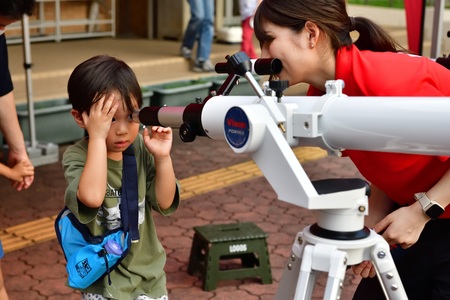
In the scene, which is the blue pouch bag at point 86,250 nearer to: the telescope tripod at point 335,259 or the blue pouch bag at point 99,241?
the blue pouch bag at point 99,241

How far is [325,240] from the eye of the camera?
176cm

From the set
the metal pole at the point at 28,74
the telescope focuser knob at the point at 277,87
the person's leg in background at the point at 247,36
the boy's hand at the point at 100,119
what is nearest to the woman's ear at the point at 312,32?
the telescope focuser knob at the point at 277,87

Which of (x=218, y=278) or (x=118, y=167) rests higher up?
(x=118, y=167)

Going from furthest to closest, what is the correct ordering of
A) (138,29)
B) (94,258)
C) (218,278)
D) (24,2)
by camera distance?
1. (138,29)
2. (218,278)
3. (24,2)
4. (94,258)

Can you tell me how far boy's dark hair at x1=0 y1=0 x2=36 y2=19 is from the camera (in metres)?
3.00

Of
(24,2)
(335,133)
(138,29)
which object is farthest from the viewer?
(138,29)

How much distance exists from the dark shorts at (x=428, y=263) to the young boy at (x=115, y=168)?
84 centimetres

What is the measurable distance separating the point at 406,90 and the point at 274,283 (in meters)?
2.54

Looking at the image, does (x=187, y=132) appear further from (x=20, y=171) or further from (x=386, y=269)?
(x=20, y=171)

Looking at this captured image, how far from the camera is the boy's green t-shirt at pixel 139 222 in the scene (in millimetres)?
2688

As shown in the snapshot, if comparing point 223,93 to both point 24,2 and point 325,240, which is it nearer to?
point 325,240

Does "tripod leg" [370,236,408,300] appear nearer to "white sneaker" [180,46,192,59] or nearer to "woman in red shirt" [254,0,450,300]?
"woman in red shirt" [254,0,450,300]

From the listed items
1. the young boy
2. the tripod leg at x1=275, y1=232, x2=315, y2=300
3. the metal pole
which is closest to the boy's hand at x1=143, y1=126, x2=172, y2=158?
the young boy

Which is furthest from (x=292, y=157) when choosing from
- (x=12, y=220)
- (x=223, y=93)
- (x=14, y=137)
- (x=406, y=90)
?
(x=12, y=220)
